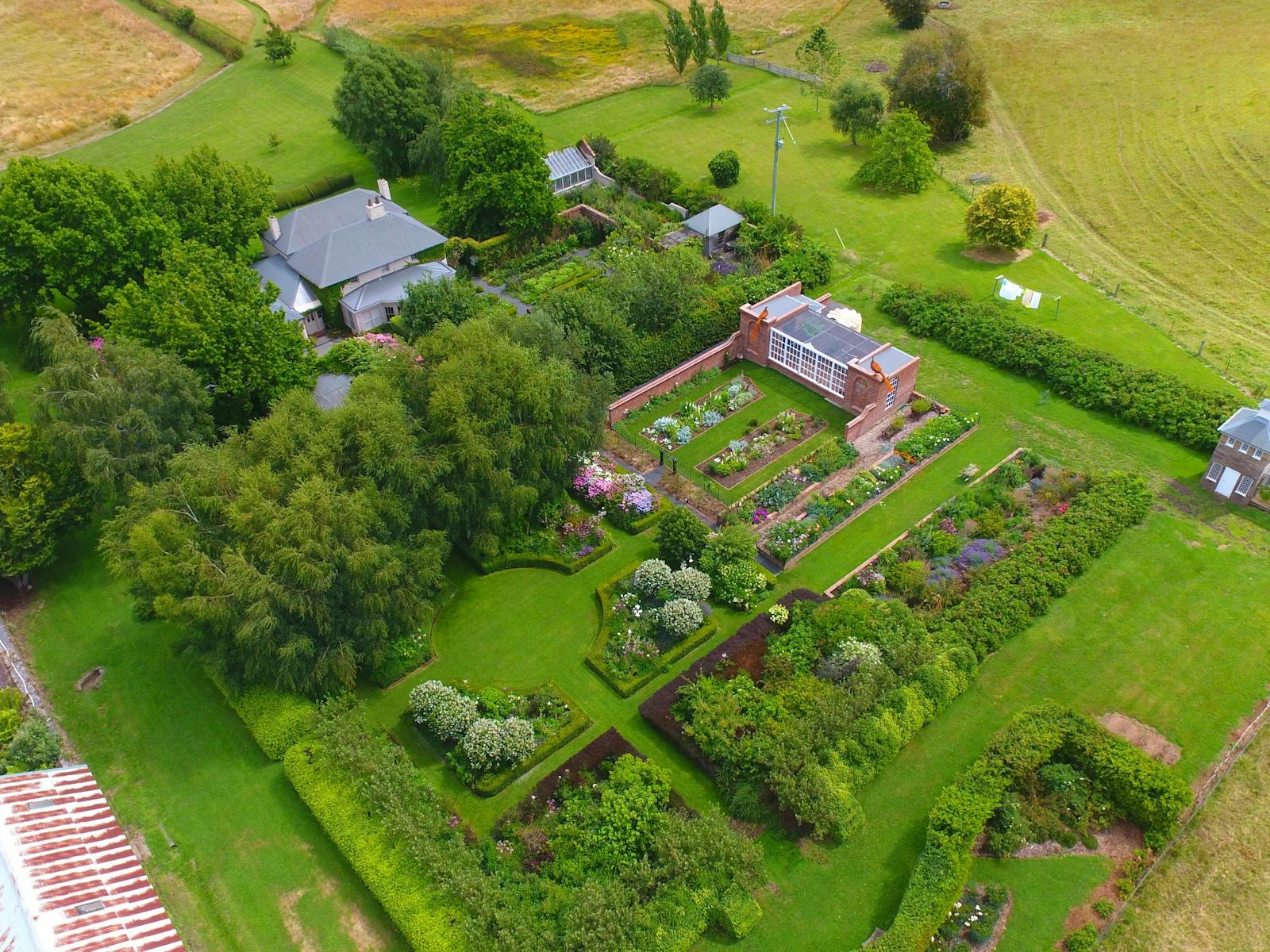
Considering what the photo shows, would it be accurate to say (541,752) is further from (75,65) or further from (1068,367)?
(75,65)

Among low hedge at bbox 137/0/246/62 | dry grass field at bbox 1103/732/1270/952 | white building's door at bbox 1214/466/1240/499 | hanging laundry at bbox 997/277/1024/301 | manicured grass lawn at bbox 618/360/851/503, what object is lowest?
dry grass field at bbox 1103/732/1270/952

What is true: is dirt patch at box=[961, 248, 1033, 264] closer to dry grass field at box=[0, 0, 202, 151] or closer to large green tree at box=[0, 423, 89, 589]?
large green tree at box=[0, 423, 89, 589]

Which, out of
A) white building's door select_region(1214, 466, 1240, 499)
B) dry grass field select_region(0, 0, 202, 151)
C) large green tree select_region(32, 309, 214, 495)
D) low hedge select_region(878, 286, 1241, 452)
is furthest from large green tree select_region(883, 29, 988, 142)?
dry grass field select_region(0, 0, 202, 151)

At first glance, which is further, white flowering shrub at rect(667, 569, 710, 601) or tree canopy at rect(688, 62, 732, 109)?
tree canopy at rect(688, 62, 732, 109)

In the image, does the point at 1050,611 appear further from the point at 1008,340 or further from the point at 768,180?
the point at 768,180

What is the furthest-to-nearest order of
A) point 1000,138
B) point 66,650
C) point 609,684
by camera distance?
1. point 1000,138
2. point 66,650
3. point 609,684

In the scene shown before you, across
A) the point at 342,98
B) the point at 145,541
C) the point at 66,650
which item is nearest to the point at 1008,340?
the point at 145,541

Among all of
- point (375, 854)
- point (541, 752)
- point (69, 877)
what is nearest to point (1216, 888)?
point (541, 752)
